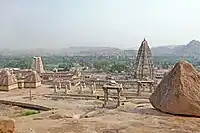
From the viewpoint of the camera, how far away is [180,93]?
46.1 feet

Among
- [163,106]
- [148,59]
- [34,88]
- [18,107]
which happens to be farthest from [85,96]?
[163,106]

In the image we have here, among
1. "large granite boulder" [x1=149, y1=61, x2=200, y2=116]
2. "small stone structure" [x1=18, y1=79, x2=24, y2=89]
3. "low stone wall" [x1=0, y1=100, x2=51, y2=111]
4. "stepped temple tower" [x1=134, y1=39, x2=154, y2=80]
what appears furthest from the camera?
"stepped temple tower" [x1=134, y1=39, x2=154, y2=80]

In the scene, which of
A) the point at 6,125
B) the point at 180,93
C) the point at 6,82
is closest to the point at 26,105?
the point at 6,82

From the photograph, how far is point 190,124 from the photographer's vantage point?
39.4 feet

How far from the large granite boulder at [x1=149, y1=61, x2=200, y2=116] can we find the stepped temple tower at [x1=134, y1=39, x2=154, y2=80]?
30.7m

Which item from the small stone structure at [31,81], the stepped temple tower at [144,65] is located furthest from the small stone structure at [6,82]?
the stepped temple tower at [144,65]

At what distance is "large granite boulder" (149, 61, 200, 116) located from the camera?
13.8 metres

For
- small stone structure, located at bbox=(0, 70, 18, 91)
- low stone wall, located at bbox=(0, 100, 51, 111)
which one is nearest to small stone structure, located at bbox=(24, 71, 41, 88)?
small stone structure, located at bbox=(0, 70, 18, 91)

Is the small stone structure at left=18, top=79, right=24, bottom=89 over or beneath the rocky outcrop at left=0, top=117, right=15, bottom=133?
beneath

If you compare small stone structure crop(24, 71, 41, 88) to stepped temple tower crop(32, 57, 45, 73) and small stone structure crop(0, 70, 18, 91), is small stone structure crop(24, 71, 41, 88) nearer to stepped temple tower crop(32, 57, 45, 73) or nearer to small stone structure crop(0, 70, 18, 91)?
small stone structure crop(0, 70, 18, 91)

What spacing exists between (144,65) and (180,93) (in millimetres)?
32869

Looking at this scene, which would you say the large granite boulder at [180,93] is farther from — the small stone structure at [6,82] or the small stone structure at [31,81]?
the small stone structure at [31,81]

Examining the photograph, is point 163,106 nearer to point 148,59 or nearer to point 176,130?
point 176,130

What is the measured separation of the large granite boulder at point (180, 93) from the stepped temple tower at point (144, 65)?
30687 millimetres
